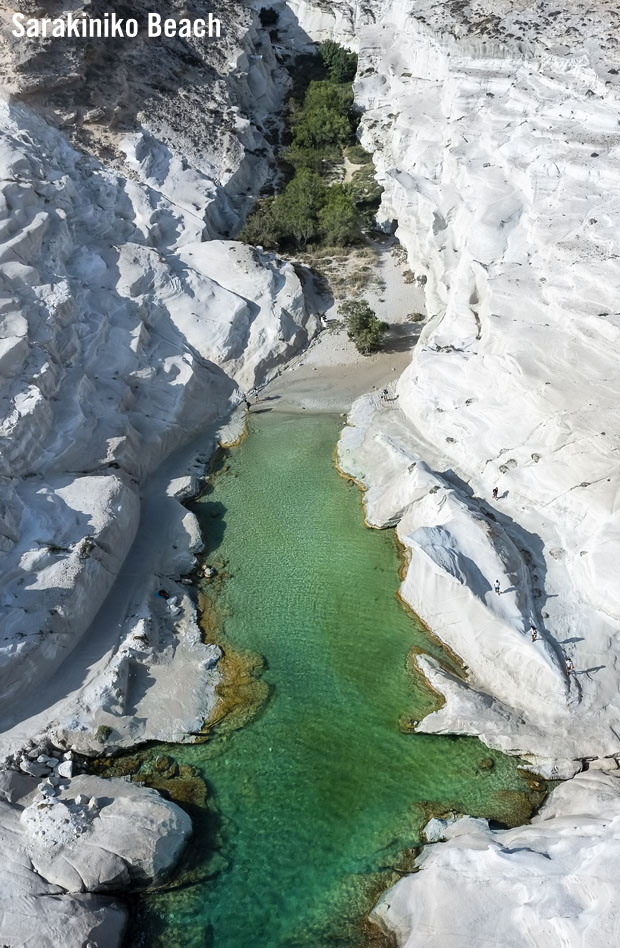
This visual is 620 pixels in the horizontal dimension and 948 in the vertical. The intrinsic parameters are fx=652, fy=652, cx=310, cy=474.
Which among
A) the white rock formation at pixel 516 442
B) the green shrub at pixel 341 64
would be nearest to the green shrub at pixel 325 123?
the green shrub at pixel 341 64

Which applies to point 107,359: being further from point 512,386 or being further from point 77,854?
point 77,854

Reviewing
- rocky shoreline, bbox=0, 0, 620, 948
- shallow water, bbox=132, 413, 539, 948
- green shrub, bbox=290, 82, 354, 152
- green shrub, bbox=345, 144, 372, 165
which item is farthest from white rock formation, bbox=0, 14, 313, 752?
green shrub, bbox=345, 144, 372, 165

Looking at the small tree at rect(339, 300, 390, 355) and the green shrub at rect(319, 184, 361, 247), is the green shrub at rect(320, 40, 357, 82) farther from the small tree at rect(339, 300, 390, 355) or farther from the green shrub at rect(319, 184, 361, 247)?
the small tree at rect(339, 300, 390, 355)

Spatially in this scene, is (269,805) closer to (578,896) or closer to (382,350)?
(578,896)

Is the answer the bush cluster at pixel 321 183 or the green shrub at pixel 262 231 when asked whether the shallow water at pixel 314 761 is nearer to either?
the green shrub at pixel 262 231

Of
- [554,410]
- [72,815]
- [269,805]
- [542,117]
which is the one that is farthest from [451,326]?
[72,815]

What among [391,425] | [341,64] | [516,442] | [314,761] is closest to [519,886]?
[314,761]
